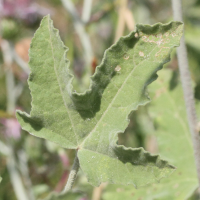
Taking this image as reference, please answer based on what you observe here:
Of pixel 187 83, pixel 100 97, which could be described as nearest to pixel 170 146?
pixel 187 83

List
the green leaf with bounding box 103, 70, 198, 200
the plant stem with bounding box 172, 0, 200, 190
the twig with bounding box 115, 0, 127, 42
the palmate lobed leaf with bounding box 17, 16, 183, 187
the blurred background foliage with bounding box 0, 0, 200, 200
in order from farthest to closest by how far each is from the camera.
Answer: the twig with bounding box 115, 0, 127, 42
the blurred background foliage with bounding box 0, 0, 200, 200
the green leaf with bounding box 103, 70, 198, 200
the plant stem with bounding box 172, 0, 200, 190
the palmate lobed leaf with bounding box 17, 16, 183, 187

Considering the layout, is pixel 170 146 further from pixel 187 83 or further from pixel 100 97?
pixel 100 97

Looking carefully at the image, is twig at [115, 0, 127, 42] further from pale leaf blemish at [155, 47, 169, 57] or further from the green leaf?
pale leaf blemish at [155, 47, 169, 57]

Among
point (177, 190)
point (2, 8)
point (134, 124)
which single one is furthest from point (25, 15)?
point (177, 190)

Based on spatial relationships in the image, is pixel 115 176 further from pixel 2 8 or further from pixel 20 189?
pixel 2 8

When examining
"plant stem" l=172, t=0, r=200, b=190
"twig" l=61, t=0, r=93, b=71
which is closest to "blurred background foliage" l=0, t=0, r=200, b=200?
"twig" l=61, t=0, r=93, b=71

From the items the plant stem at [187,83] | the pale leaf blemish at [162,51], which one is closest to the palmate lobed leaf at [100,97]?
the pale leaf blemish at [162,51]

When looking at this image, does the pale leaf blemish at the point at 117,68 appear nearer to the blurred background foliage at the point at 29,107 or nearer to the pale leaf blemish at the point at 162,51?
the pale leaf blemish at the point at 162,51
